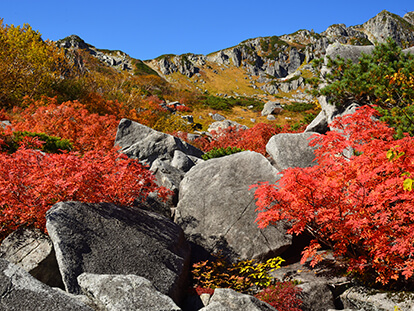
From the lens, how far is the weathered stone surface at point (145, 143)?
10.8 m

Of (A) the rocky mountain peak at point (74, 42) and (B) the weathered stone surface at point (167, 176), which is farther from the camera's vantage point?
(A) the rocky mountain peak at point (74, 42)

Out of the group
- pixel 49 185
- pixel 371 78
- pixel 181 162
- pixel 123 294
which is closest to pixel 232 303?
pixel 123 294

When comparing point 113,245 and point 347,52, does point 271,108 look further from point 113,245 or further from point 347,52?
point 113,245

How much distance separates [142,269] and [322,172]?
3.71 metres

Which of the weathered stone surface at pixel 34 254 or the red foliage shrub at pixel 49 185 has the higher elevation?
the red foliage shrub at pixel 49 185

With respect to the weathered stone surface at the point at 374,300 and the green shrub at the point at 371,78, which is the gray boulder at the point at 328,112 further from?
the weathered stone surface at the point at 374,300

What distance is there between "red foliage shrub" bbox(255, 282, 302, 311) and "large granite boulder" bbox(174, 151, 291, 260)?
1.05 metres

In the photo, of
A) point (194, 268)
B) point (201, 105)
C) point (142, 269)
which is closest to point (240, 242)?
point (194, 268)

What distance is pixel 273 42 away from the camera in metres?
141

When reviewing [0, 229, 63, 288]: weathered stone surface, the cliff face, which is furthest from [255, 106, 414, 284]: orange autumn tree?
the cliff face

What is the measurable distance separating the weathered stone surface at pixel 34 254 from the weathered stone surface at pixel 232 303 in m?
2.39

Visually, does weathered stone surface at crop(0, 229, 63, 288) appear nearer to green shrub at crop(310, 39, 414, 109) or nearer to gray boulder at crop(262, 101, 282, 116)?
green shrub at crop(310, 39, 414, 109)

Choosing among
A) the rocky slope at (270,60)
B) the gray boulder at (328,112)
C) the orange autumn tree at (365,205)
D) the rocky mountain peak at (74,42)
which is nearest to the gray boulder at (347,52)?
the gray boulder at (328,112)

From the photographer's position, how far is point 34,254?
4027mm
